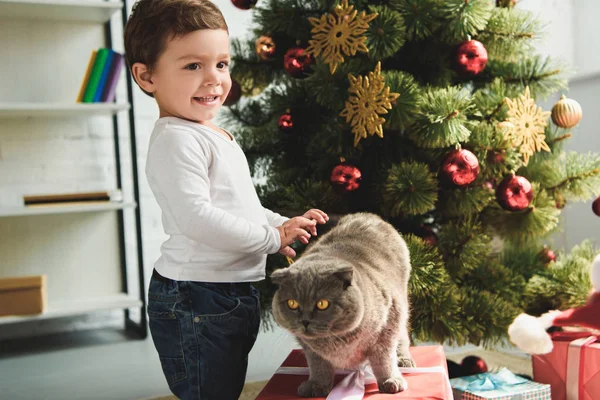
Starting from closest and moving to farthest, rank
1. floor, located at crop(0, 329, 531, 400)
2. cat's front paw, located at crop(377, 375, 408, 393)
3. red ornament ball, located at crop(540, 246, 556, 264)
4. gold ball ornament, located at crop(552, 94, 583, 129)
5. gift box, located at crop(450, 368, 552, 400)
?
1. cat's front paw, located at crop(377, 375, 408, 393)
2. gift box, located at crop(450, 368, 552, 400)
3. gold ball ornament, located at crop(552, 94, 583, 129)
4. red ornament ball, located at crop(540, 246, 556, 264)
5. floor, located at crop(0, 329, 531, 400)

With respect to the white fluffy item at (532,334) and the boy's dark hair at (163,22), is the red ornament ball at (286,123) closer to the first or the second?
the boy's dark hair at (163,22)

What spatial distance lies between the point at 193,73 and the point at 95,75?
1.42 metres

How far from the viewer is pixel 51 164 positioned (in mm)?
2434

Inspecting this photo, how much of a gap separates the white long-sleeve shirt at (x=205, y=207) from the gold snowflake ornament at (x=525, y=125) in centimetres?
63

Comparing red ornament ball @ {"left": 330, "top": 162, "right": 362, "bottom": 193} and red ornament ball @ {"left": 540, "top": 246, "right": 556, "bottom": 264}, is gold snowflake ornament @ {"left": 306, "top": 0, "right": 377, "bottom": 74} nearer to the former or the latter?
red ornament ball @ {"left": 330, "top": 162, "right": 362, "bottom": 193}

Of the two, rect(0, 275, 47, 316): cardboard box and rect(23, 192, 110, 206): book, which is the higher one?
rect(23, 192, 110, 206): book

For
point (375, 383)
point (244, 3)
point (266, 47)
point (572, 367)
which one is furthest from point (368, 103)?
point (572, 367)

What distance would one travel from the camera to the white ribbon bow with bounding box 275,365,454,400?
951mm

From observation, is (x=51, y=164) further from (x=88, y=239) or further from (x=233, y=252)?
(x=233, y=252)

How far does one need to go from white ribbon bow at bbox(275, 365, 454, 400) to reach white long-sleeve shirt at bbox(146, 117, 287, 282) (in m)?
0.19

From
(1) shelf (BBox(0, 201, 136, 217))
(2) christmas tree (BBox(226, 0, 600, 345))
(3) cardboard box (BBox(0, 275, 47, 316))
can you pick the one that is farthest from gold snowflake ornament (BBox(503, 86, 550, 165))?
(3) cardboard box (BBox(0, 275, 47, 316))

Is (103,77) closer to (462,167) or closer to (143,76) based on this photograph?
(143,76)

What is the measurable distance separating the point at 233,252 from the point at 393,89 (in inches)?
19.8

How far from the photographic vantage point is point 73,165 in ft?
8.09
